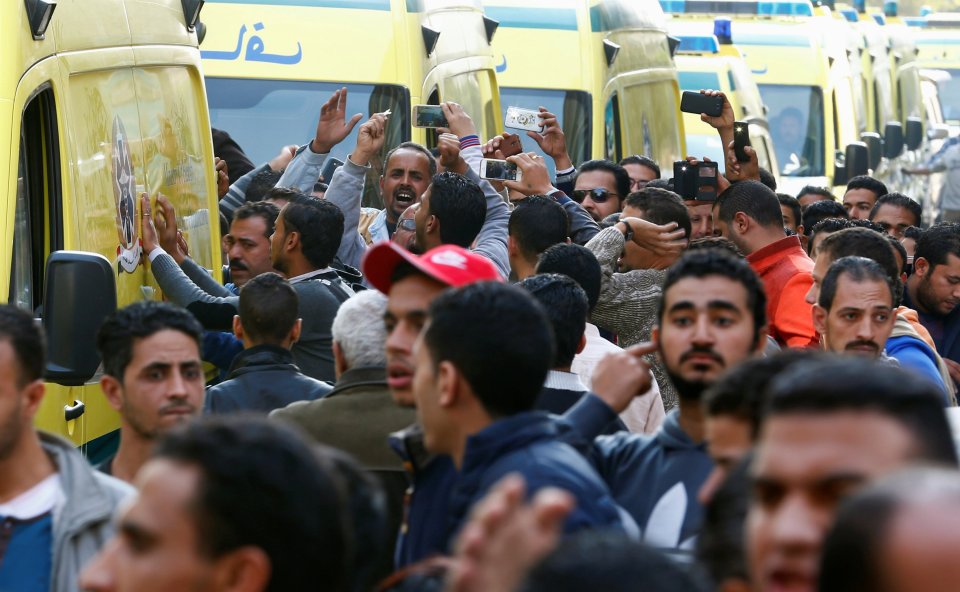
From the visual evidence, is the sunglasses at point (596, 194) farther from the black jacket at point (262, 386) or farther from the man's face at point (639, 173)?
the black jacket at point (262, 386)

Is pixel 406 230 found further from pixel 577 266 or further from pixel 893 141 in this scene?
pixel 893 141

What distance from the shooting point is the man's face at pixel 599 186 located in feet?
31.6

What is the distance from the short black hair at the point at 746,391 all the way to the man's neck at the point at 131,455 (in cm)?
173

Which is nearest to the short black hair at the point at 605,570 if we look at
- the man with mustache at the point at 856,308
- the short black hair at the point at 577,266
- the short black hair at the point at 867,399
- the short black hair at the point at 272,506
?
the short black hair at the point at 867,399

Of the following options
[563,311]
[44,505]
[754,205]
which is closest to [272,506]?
[44,505]

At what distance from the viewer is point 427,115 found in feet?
30.0

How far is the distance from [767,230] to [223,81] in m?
3.63

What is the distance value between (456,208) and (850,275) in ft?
5.41

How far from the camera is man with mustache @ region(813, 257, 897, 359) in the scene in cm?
570

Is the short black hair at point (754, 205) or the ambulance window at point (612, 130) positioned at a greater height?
the ambulance window at point (612, 130)

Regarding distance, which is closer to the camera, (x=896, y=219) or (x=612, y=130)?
(x=896, y=219)

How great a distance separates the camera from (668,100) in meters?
14.8

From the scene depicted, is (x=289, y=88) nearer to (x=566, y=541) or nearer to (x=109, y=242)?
(x=109, y=242)

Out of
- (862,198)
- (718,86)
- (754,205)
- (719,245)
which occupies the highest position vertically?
(718,86)
